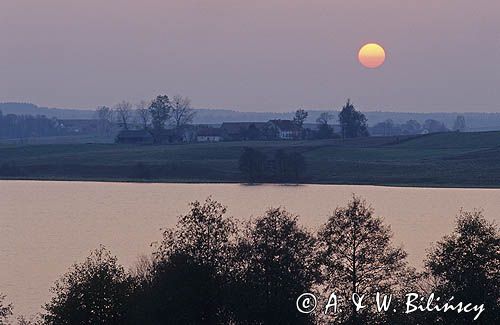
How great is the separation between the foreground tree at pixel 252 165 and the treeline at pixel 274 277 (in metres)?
87.7

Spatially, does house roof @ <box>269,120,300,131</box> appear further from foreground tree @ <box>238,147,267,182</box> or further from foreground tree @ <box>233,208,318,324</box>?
foreground tree @ <box>233,208,318,324</box>

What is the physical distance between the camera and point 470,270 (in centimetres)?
3266

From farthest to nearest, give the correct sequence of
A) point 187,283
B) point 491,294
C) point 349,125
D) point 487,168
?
1. point 349,125
2. point 487,168
3. point 187,283
4. point 491,294

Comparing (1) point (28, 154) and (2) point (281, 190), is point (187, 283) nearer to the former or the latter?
(2) point (281, 190)

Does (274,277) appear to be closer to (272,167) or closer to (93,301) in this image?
(93,301)

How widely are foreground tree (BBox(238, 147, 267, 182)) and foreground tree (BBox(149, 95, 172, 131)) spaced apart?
6417 cm

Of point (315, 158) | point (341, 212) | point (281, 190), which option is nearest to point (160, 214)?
point (281, 190)

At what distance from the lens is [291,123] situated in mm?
193125

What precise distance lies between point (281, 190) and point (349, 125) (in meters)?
73.2

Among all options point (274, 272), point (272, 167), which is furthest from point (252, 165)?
point (274, 272)
